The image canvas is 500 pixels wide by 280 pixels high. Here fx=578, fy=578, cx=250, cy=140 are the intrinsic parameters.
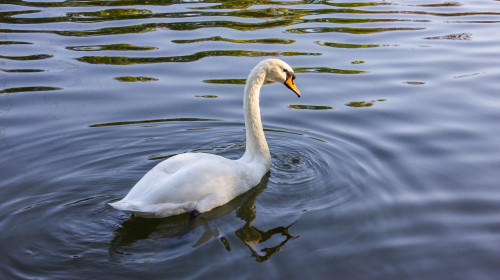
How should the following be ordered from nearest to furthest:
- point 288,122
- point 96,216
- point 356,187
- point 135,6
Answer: point 96,216, point 356,187, point 288,122, point 135,6

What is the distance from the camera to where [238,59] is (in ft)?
36.5

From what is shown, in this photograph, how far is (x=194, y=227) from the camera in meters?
5.54

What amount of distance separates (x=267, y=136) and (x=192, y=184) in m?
2.47

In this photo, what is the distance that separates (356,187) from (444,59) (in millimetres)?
5820

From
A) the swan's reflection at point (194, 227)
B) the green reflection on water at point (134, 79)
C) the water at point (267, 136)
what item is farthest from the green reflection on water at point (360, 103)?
the swan's reflection at point (194, 227)

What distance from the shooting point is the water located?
5098mm

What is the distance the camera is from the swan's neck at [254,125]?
269 inches

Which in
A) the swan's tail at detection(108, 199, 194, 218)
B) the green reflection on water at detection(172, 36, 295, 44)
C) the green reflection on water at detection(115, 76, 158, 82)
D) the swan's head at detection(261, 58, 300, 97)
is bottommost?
the swan's tail at detection(108, 199, 194, 218)

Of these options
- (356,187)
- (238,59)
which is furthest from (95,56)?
(356,187)

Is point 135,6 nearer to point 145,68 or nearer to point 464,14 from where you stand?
point 145,68

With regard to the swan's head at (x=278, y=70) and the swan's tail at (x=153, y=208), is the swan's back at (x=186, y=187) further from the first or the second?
the swan's head at (x=278, y=70)

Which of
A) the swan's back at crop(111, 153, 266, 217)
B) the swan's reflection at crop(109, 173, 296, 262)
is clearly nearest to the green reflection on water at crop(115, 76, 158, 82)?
the swan's back at crop(111, 153, 266, 217)

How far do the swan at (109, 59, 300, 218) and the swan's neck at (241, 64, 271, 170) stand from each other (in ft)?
0.04

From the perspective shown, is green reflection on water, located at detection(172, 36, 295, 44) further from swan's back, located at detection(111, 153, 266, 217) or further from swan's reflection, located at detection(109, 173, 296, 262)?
swan's reflection, located at detection(109, 173, 296, 262)
